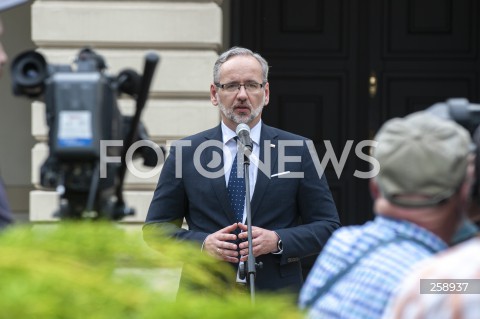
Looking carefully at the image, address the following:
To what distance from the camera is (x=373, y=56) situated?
10.3 meters

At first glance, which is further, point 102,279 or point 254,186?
point 254,186

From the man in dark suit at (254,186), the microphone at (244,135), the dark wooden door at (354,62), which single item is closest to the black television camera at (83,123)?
the microphone at (244,135)

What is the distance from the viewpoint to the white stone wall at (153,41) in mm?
8891

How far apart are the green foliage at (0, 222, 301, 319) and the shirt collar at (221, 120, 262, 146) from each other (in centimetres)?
315

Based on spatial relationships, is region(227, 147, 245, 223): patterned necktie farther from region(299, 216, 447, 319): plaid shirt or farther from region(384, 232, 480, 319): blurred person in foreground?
region(384, 232, 480, 319): blurred person in foreground

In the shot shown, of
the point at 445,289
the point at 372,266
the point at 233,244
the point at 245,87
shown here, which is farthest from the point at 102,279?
the point at 245,87

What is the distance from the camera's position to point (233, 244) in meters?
5.14

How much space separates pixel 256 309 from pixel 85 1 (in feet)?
23.6

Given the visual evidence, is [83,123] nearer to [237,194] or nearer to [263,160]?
[237,194]

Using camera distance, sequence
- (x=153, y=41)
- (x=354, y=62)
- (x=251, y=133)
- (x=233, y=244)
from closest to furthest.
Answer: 1. (x=233, y=244)
2. (x=251, y=133)
3. (x=153, y=41)
4. (x=354, y=62)

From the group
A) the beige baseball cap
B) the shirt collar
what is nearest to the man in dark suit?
the shirt collar

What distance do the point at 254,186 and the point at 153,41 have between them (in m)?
3.68

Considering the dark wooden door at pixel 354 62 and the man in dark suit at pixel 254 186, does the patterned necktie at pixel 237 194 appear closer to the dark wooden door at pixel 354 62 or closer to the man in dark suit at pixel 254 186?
the man in dark suit at pixel 254 186

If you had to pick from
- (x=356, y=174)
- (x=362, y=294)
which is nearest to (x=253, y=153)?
(x=362, y=294)
